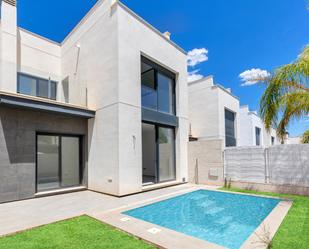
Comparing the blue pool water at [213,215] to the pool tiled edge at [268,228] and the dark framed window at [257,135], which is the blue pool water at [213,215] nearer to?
the pool tiled edge at [268,228]

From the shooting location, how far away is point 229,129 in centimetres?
1966

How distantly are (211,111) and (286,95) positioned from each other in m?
10.8

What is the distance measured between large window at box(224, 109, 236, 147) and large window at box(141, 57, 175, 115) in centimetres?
869

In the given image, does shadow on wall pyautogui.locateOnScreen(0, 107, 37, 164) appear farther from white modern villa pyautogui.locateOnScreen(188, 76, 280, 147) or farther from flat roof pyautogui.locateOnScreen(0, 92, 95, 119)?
white modern villa pyautogui.locateOnScreen(188, 76, 280, 147)

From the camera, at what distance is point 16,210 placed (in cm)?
658

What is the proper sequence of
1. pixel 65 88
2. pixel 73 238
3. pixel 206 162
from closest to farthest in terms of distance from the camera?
pixel 73 238, pixel 206 162, pixel 65 88

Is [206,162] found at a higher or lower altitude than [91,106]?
lower

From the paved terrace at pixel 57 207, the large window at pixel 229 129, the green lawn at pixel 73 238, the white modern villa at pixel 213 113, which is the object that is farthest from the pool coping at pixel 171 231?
the large window at pixel 229 129

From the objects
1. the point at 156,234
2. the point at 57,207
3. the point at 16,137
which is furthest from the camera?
the point at 16,137

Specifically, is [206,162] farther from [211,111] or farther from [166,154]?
[211,111]

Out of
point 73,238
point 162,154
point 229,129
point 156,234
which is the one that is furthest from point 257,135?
point 73,238

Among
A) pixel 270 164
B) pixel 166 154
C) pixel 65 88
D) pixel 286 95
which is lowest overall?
pixel 270 164

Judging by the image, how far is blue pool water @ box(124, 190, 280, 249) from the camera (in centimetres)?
473

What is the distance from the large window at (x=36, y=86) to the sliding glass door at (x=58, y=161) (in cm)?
361
